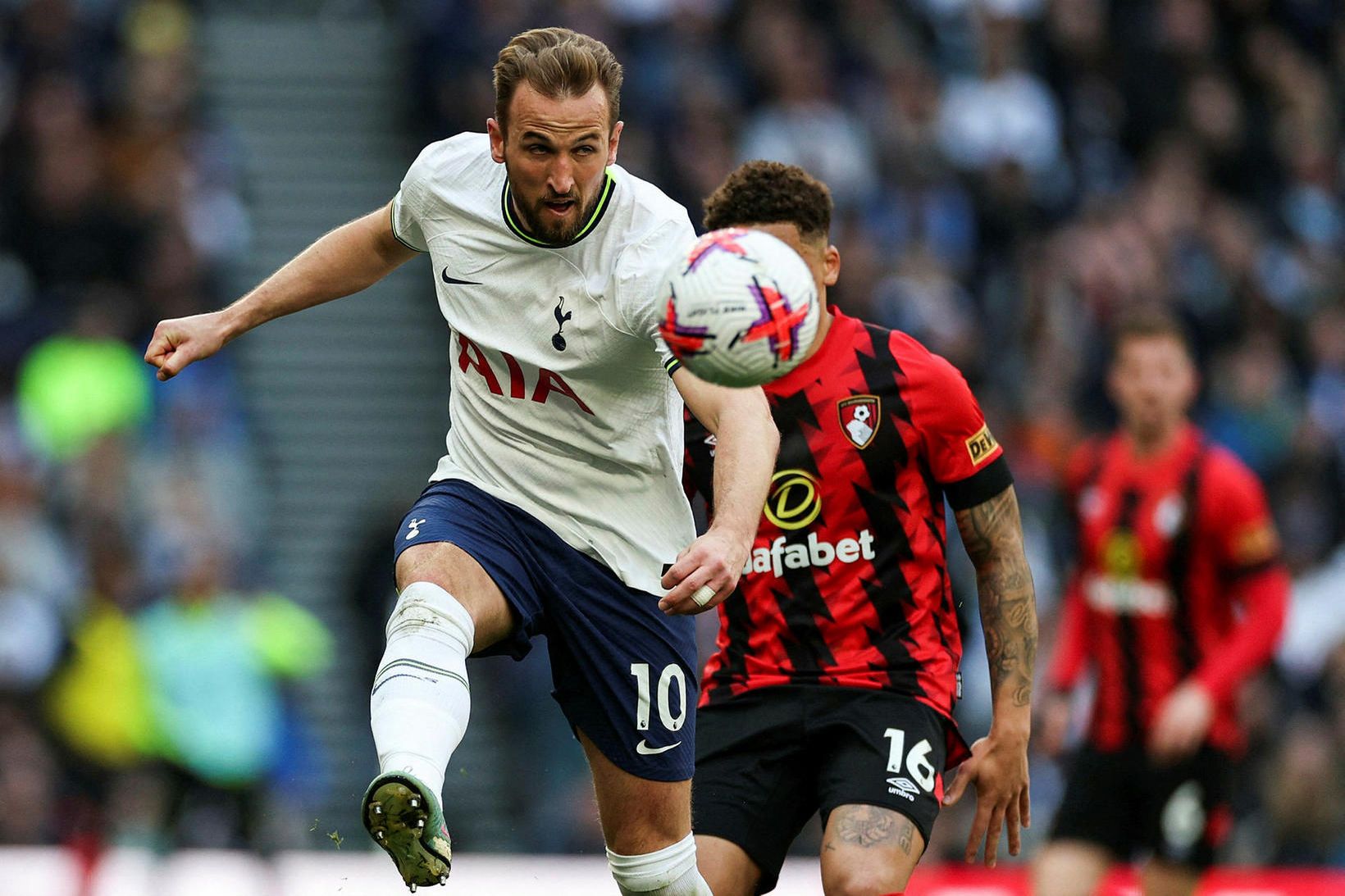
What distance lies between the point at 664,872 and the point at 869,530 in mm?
1180

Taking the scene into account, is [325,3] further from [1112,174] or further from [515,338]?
[515,338]

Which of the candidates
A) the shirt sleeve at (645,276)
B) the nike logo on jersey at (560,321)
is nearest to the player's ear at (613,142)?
the shirt sleeve at (645,276)

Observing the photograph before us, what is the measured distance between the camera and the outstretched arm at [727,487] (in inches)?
175

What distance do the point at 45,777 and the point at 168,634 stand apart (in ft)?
3.83

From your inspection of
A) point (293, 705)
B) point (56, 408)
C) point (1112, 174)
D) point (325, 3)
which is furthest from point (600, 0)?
point (293, 705)

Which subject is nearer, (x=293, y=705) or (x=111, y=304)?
(x=293, y=705)

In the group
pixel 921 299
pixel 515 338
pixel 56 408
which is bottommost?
pixel 56 408

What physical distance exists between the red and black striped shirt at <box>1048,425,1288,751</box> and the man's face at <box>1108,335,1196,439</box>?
0.12m

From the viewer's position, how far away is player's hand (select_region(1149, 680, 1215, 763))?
7.32 m

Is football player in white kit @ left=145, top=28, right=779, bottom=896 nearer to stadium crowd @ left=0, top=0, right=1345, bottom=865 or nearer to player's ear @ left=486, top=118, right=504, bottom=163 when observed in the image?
player's ear @ left=486, top=118, right=504, bottom=163

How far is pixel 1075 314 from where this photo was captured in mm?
13188

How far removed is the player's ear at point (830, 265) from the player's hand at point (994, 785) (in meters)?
1.46

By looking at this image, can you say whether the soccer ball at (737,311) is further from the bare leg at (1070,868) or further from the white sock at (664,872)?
the bare leg at (1070,868)

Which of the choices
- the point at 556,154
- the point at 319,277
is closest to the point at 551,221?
the point at 556,154
